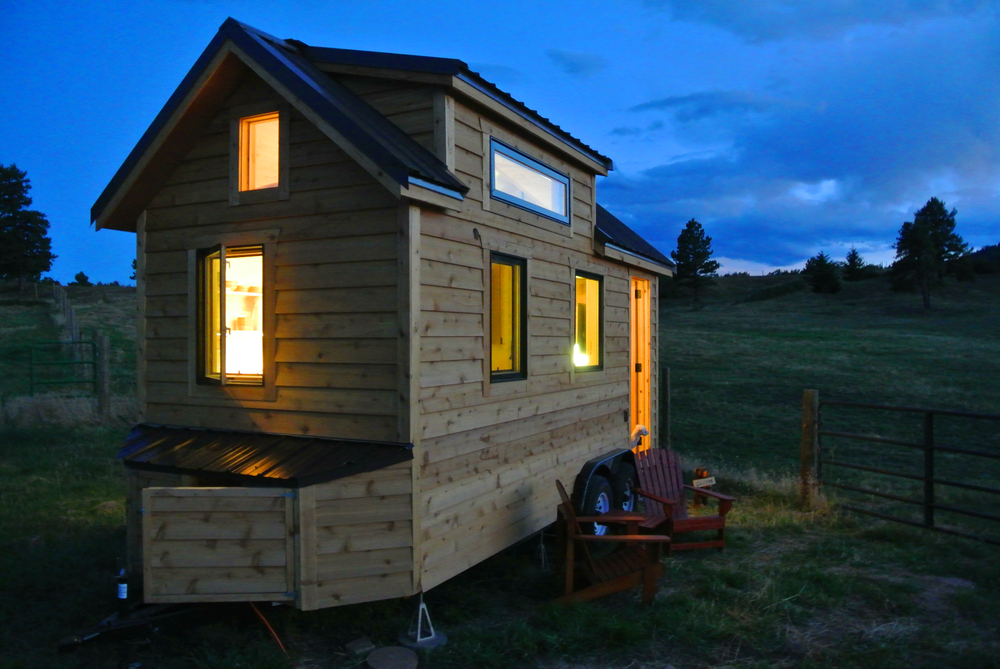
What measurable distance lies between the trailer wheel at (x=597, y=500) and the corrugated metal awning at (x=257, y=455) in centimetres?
314

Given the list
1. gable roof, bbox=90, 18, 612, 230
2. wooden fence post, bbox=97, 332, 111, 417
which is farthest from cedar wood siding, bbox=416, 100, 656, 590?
wooden fence post, bbox=97, 332, 111, 417

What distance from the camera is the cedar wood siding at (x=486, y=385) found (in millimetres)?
5266

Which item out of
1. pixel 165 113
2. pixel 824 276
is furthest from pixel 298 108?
pixel 824 276

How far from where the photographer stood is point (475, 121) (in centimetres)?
604

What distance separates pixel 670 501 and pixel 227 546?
168 inches

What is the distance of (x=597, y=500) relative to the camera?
7.61 meters

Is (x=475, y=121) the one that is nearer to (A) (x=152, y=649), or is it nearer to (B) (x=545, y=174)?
(B) (x=545, y=174)

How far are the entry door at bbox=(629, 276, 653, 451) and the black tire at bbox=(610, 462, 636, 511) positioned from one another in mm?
1456

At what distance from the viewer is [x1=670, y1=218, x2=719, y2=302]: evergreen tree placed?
61344 mm

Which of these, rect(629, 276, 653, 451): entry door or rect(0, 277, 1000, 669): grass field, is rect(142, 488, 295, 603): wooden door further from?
rect(629, 276, 653, 451): entry door

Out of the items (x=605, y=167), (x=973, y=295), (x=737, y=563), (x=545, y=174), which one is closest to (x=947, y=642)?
(x=737, y=563)

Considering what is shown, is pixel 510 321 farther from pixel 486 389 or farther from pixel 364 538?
pixel 364 538

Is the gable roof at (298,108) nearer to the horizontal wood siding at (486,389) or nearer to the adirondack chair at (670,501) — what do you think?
the horizontal wood siding at (486,389)

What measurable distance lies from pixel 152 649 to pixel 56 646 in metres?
0.73
